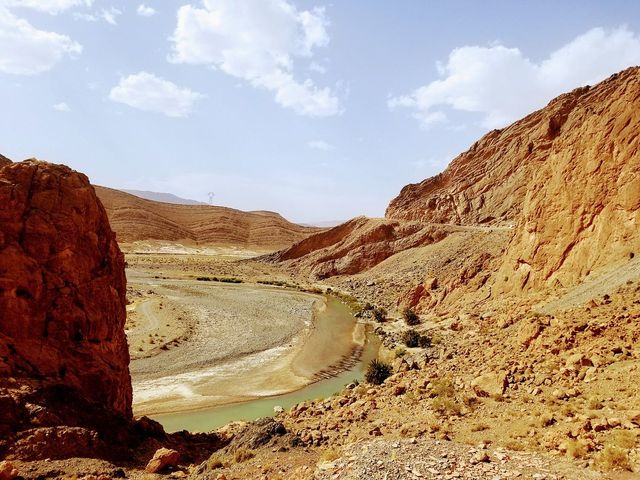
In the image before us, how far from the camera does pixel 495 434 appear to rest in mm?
9672

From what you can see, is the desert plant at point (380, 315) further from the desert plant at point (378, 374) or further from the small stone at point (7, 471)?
the small stone at point (7, 471)

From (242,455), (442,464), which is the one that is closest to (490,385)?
(442,464)

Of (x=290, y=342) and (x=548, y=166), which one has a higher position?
(x=548, y=166)

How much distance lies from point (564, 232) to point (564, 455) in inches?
733

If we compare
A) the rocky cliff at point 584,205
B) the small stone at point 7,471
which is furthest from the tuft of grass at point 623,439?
the rocky cliff at point 584,205

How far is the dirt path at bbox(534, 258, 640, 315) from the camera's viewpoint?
1630 centimetres

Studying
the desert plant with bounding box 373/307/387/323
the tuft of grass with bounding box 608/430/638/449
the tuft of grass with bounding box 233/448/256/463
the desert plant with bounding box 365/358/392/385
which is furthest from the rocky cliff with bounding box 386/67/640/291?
the tuft of grass with bounding box 233/448/256/463

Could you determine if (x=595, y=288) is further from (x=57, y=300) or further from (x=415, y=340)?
(x=57, y=300)

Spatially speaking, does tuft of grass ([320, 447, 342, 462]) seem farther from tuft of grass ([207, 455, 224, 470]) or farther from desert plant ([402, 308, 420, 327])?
desert plant ([402, 308, 420, 327])

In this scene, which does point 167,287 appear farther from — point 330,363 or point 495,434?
point 495,434

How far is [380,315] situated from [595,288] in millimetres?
21031

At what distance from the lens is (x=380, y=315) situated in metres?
37.1

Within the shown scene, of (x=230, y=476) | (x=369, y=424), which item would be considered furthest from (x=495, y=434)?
(x=230, y=476)

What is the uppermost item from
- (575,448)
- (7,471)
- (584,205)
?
(584,205)
